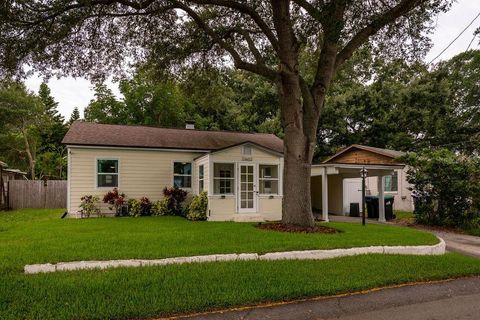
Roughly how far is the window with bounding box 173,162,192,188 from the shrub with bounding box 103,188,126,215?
7.81ft

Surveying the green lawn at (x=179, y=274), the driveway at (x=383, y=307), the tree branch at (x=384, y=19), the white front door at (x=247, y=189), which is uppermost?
the tree branch at (x=384, y=19)

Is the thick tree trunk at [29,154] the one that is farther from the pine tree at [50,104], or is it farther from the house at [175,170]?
the house at [175,170]

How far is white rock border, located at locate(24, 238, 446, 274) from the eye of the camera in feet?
19.8

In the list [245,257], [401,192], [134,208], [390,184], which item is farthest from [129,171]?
[401,192]

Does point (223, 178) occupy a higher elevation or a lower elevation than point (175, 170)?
lower

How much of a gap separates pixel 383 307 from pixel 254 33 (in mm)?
10960

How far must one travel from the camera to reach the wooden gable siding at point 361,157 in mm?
19562

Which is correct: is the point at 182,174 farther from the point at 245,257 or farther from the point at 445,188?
the point at 445,188

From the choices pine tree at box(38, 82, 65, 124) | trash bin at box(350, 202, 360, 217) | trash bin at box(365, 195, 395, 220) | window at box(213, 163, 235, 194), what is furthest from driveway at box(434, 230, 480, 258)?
pine tree at box(38, 82, 65, 124)

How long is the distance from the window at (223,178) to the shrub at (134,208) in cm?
331

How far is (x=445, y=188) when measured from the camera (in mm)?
14094

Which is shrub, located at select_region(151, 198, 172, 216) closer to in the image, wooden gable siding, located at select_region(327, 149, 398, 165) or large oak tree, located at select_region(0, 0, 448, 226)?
large oak tree, located at select_region(0, 0, 448, 226)

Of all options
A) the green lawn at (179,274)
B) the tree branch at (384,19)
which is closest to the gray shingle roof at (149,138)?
the tree branch at (384,19)

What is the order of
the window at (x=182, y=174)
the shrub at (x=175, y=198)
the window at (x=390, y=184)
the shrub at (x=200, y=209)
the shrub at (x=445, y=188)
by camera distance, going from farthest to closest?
the window at (x=390, y=184), the window at (x=182, y=174), the shrub at (x=175, y=198), the shrub at (x=200, y=209), the shrub at (x=445, y=188)
